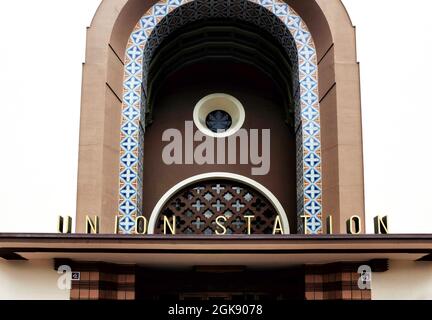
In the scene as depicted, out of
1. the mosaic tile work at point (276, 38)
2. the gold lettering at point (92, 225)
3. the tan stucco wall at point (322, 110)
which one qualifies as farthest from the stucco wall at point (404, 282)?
the gold lettering at point (92, 225)

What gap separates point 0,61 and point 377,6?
26.7 ft

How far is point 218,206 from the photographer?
1694 centimetres

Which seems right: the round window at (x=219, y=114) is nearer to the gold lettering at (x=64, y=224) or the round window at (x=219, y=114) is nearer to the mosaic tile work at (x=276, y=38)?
the mosaic tile work at (x=276, y=38)

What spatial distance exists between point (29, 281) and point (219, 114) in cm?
785

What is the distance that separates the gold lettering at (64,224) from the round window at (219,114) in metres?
6.03

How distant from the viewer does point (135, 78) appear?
1423 centimetres

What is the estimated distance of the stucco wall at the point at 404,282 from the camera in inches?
485

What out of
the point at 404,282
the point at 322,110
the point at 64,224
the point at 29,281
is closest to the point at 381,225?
the point at 404,282

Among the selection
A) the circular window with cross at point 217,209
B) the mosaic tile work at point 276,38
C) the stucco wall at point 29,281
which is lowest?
the stucco wall at point 29,281

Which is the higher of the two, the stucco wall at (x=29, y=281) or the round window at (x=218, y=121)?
the round window at (x=218, y=121)

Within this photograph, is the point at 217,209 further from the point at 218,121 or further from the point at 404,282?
the point at 404,282
